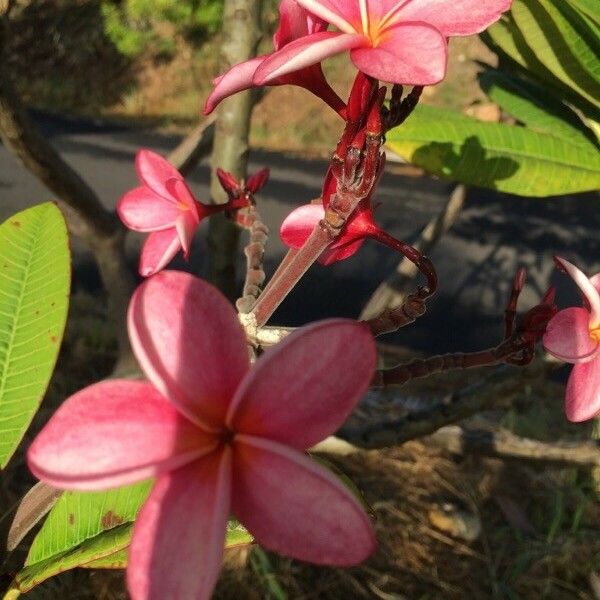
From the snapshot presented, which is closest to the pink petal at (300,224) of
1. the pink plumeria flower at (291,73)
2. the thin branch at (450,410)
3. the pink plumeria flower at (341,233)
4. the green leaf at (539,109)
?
the pink plumeria flower at (341,233)

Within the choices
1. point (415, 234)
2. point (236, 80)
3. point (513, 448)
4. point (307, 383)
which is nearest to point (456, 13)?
point (236, 80)

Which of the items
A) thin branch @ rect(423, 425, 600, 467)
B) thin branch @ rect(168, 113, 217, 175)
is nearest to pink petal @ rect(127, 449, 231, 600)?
thin branch @ rect(423, 425, 600, 467)

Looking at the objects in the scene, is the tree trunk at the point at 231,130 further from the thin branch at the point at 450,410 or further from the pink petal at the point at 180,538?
the pink petal at the point at 180,538

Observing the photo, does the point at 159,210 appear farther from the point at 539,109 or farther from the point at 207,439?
the point at 539,109

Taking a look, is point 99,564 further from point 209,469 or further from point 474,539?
point 474,539

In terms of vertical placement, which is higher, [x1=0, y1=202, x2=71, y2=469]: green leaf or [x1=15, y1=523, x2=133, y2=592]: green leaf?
[x1=0, y1=202, x2=71, y2=469]: green leaf

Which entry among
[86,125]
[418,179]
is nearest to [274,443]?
[418,179]

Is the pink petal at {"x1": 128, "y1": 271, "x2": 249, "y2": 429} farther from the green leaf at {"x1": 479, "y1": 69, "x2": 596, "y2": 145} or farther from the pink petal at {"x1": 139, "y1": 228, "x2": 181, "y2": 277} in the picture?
the green leaf at {"x1": 479, "y1": 69, "x2": 596, "y2": 145}
